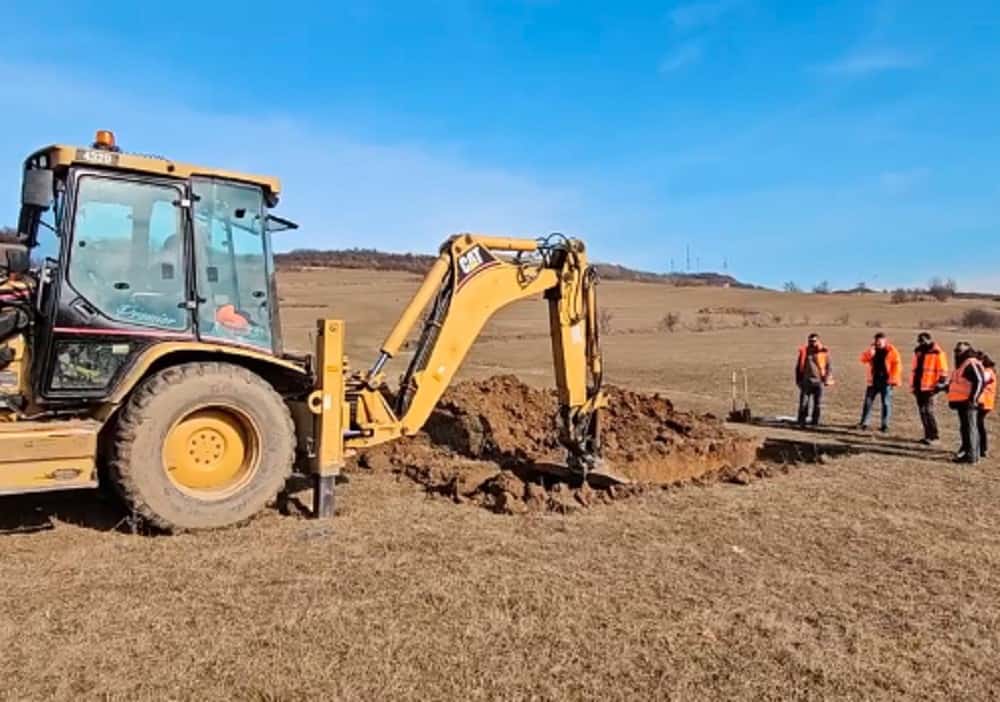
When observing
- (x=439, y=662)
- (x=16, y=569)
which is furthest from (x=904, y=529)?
(x=16, y=569)

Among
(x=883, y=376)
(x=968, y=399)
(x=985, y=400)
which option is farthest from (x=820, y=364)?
(x=968, y=399)

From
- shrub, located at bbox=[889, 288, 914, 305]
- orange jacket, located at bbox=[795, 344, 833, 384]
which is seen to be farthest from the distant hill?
orange jacket, located at bbox=[795, 344, 833, 384]

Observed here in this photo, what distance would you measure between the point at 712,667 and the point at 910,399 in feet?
50.5

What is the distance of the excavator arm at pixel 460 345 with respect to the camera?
7445 mm

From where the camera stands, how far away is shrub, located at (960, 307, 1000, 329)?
2087 inches

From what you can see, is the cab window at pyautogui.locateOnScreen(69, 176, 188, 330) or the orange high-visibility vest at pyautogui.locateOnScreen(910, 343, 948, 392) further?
the orange high-visibility vest at pyautogui.locateOnScreen(910, 343, 948, 392)

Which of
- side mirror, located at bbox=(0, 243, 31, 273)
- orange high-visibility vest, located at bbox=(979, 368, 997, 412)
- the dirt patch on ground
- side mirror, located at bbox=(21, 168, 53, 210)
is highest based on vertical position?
side mirror, located at bbox=(21, 168, 53, 210)

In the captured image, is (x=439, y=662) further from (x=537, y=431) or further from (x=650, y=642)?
(x=537, y=431)

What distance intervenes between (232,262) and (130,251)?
0.82 meters

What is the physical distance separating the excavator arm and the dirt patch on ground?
2.23ft

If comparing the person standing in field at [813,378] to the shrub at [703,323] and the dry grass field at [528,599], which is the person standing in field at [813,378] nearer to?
the dry grass field at [528,599]

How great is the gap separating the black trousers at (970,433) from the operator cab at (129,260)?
890 cm

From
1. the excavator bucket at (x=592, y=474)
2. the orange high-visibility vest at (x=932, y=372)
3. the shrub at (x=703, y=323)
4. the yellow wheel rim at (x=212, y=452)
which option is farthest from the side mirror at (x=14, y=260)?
the shrub at (x=703, y=323)

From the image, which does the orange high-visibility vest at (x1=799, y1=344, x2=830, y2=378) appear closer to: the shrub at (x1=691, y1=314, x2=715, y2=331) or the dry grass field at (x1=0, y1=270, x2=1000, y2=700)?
the dry grass field at (x1=0, y1=270, x2=1000, y2=700)
